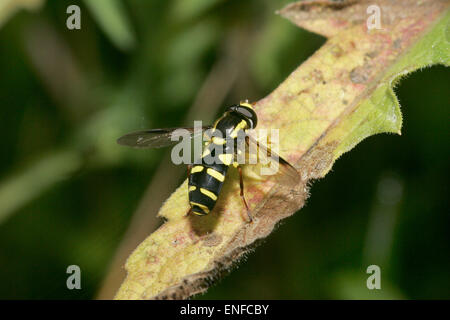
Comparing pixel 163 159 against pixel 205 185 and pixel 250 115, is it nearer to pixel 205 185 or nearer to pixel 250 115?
pixel 250 115

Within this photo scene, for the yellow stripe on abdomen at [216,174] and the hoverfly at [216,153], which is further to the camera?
the yellow stripe on abdomen at [216,174]

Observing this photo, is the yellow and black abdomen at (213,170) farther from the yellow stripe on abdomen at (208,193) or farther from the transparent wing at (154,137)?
the transparent wing at (154,137)

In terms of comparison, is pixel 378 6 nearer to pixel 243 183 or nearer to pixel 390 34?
pixel 390 34

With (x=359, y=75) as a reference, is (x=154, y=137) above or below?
below

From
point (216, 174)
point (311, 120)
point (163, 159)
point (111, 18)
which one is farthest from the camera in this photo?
point (163, 159)

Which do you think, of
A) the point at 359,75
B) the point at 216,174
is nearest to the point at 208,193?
the point at 216,174

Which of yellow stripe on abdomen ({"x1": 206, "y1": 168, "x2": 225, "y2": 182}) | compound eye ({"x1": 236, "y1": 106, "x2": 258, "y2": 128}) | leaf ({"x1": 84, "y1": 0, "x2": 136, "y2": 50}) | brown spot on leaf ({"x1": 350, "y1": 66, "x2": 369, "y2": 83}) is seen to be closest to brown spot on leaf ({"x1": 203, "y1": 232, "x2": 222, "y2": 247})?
yellow stripe on abdomen ({"x1": 206, "y1": 168, "x2": 225, "y2": 182})

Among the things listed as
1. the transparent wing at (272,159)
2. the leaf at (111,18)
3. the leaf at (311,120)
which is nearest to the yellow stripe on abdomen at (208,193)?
the leaf at (311,120)

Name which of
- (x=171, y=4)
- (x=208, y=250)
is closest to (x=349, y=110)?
(x=208, y=250)
